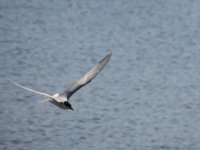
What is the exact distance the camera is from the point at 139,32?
16359 millimetres

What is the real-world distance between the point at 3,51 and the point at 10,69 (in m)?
1.16

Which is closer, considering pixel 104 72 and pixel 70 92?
pixel 70 92

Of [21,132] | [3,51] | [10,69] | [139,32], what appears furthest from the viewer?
[139,32]

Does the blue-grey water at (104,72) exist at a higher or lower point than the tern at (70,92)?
higher

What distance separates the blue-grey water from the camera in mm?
10953

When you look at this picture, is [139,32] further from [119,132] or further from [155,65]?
[119,132]

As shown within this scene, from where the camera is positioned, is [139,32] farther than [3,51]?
Yes

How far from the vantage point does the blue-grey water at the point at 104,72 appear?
11.0m

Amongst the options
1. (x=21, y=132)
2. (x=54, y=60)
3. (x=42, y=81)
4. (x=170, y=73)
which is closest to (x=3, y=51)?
(x=54, y=60)

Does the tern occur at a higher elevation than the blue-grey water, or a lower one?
lower

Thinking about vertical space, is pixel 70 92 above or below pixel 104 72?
below

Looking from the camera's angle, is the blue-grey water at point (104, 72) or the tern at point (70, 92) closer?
the tern at point (70, 92)

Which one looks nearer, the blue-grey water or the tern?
the tern

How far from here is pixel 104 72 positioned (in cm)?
1359
